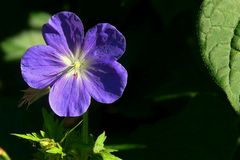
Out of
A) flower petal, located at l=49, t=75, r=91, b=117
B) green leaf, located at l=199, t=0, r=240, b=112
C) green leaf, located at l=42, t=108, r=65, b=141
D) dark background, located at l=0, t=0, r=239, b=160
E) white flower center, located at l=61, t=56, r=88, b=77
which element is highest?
green leaf, located at l=199, t=0, r=240, b=112

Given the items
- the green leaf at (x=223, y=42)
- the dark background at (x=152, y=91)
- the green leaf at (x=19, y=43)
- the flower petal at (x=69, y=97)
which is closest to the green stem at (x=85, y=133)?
the flower petal at (x=69, y=97)

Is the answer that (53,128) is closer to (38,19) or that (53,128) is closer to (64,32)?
(64,32)

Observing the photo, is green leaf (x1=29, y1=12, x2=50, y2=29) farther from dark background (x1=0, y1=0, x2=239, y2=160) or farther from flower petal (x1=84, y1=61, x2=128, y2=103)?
flower petal (x1=84, y1=61, x2=128, y2=103)

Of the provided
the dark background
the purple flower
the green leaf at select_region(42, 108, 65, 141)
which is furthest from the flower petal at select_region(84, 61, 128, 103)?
the dark background

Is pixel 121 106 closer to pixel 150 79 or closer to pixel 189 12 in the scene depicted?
pixel 150 79

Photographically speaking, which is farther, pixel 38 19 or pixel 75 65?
pixel 38 19

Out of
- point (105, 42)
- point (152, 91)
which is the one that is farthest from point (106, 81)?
point (152, 91)

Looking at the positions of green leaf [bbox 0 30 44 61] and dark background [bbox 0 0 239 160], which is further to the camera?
green leaf [bbox 0 30 44 61]
